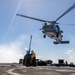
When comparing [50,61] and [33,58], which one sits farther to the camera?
[50,61]

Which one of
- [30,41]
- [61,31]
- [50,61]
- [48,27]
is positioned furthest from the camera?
[30,41]

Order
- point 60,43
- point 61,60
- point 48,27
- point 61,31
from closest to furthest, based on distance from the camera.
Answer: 1. point 48,27
2. point 61,31
3. point 60,43
4. point 61,60

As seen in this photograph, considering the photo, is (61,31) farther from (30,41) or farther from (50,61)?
(30,41)

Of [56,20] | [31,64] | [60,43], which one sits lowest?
[31,64]

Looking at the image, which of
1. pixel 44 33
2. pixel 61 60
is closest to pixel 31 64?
pixel 44 33

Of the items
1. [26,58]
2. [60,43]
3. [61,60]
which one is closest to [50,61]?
[61,60]

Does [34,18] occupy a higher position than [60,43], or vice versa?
[34,18]

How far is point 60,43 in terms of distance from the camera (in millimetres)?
107812

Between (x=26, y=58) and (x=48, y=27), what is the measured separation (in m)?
16.8

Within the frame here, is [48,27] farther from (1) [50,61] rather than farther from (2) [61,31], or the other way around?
(1) [50,61]

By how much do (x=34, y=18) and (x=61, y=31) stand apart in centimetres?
1485

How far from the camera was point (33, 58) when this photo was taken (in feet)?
268

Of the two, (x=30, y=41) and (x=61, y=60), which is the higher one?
(x=30, y=41)

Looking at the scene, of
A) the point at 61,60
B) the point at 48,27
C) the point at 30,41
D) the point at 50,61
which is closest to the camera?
the point at 48,27
